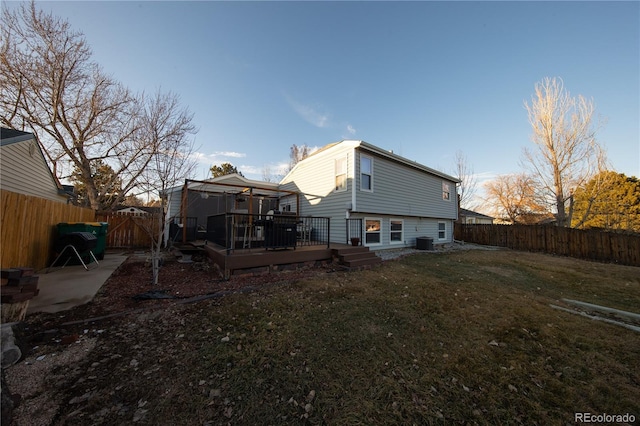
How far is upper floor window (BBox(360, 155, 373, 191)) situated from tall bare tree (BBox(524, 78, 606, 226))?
13.4 metres

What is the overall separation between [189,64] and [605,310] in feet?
45.6

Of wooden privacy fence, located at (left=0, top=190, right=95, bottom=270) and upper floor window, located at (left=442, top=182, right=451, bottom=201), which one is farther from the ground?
upper floor window, located at (left=442, top=182, right=451, bottom=201)

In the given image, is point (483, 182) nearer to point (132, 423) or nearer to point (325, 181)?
point (325, 181)

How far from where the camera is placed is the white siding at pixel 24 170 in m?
5.91

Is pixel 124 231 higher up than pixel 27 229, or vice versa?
pixel 27 229

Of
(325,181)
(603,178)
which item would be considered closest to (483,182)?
(603,178)

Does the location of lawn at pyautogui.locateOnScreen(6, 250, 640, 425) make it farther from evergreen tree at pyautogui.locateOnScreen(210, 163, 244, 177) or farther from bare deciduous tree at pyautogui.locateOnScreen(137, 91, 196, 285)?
evergreen tree at pyautogui.locateOnScreen(210, 163, 244, 177)

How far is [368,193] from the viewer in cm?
920

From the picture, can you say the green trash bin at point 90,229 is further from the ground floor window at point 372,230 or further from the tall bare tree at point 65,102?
the ground floor window at point 372,230

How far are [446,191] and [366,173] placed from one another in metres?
7.84

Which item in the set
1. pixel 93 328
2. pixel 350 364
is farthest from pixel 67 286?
pixel 350 364

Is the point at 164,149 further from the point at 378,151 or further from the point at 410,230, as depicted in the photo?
the point at 410,230

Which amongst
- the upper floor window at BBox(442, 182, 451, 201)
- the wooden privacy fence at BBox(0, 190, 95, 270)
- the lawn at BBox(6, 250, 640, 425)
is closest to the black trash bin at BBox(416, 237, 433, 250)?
the upper floor window at BBox(442, 182, 451, 201)

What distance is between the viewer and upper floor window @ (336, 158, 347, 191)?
29.8 feet
